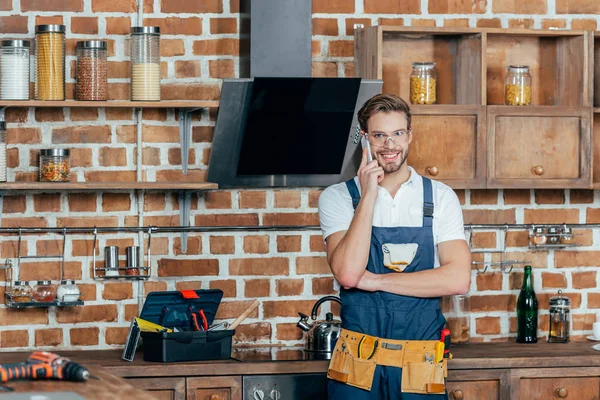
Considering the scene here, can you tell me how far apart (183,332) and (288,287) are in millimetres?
654

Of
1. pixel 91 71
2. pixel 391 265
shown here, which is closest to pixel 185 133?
pixel 91 71

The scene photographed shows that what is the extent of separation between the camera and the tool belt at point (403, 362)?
11.1 ft

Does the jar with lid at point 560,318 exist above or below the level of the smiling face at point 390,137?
below

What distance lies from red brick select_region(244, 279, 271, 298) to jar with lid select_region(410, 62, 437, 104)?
98 centimetres

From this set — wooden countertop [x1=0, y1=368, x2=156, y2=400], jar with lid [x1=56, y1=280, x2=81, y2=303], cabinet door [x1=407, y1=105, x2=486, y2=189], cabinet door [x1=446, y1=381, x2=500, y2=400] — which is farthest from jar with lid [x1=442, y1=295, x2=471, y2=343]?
wooden countertop [x1=0, y1=368, x2=156, y2=400]

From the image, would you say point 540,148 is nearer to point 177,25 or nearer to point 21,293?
point 177,25

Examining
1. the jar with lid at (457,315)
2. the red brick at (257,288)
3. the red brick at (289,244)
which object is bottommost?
the jar with lid at (457,315)

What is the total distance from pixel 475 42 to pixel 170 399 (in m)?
1.86

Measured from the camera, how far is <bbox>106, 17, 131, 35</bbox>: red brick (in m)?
4.19

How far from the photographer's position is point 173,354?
3838 millimetres

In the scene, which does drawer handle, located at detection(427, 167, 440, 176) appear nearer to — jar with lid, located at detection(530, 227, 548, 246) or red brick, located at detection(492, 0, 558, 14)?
jar with lid, located at detection(530, 227, 548, 246)

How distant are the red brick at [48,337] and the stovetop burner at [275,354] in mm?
713

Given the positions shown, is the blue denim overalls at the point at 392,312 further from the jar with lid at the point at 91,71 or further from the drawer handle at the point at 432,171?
the jar with lid at the point at 91,71

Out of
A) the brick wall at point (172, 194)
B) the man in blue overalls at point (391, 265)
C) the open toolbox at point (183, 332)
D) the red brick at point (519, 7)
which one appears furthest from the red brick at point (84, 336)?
the red brick at point (519, 7)
